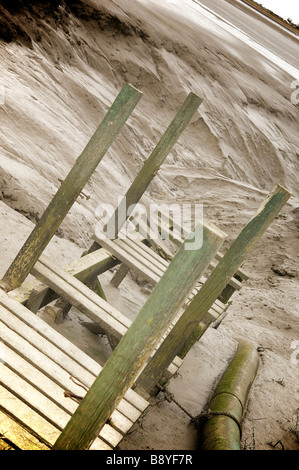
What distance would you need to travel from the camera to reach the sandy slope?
18.7 ft

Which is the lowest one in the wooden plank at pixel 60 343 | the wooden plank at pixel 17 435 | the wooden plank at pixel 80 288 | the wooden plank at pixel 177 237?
the wooden plank at pixel 60 343

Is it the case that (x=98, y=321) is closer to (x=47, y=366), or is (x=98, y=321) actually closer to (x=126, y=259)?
(x=47, y=366)

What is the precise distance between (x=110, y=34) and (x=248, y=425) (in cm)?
1119

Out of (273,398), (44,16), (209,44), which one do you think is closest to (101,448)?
(273,398)

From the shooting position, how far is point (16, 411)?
2.17m

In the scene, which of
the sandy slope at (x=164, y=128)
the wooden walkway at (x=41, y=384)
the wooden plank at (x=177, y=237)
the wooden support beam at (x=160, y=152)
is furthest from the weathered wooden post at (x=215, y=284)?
the wooden plank at (x=177, y=237)

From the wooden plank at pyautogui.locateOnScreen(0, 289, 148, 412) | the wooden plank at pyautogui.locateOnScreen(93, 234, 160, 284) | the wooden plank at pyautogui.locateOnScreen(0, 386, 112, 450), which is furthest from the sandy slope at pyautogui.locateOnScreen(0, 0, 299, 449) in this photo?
the wooden plank at pyautogui.locateOnScreen(0, 386, 112, 450)

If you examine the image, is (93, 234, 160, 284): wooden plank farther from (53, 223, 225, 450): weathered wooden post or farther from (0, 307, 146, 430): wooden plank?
(53, 223, 225, 450): weathered wooden post

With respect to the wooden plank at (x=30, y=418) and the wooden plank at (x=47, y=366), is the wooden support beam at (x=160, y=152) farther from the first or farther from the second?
the wooden plank at (x=30, y=418)

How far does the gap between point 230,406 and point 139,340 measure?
2.28 metres

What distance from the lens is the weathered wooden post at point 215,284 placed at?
2.82 meters

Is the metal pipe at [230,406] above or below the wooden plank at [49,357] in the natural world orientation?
below

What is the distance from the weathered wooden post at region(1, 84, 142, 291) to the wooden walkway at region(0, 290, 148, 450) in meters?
0.28

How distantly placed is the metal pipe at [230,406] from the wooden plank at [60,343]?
81 centimetres
